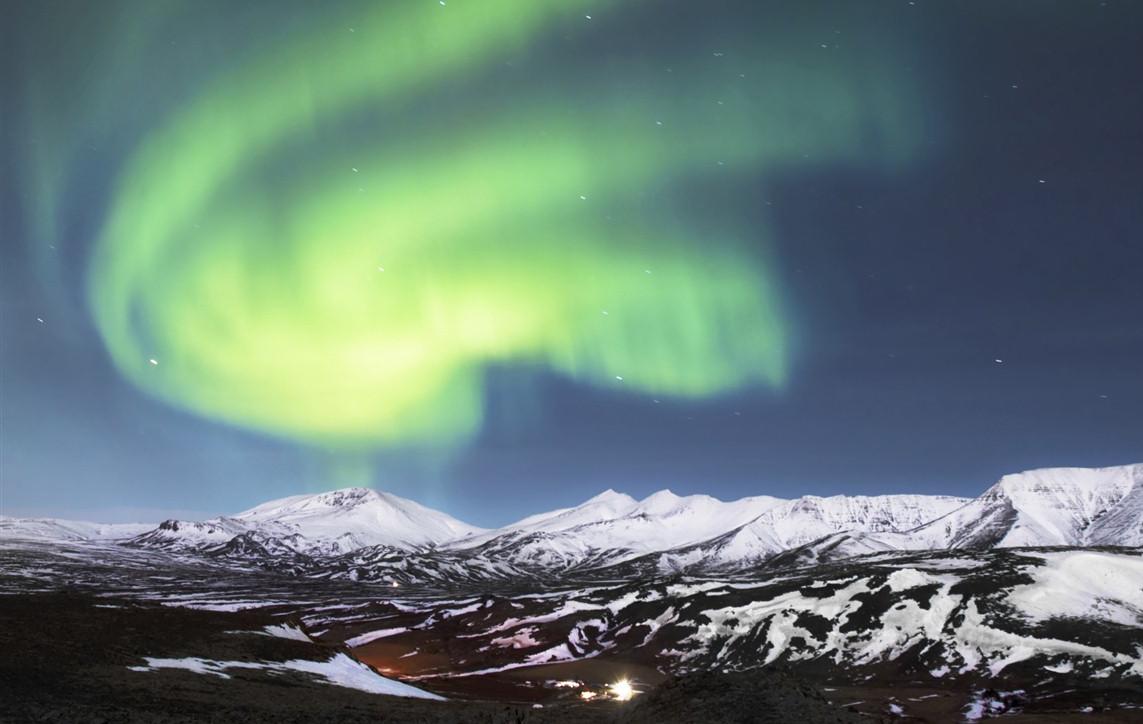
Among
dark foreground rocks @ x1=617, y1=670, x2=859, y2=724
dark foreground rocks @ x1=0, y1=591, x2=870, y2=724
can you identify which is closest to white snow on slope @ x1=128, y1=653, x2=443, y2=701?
dark foreground rocks @ x1=0, y1=591, x2=870, y2=724

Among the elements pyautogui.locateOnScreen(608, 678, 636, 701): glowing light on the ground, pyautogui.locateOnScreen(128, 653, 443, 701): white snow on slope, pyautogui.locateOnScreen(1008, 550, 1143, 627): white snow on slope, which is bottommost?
pyautogui.locateOnScreen(608, 678, 636, 701): glowing light on the ground

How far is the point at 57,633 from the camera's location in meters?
43.7

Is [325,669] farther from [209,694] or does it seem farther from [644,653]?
[644,653]

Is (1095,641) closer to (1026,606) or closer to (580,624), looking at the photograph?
(1026,606)

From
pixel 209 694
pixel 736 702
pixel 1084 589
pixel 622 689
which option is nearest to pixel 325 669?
pixel 209 694

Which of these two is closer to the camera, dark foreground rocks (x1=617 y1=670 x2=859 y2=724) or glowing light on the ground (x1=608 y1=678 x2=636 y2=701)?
dark foreground rocks (x1=617 y1=670 x2=859 y2=724)

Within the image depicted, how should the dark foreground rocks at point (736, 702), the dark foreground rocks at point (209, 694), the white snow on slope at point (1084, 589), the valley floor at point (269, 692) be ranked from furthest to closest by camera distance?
the white snow on slope at point (1084, 589), the valley floor at point (269, 692), the dark foreground rocks at point (209, 694), the dark foreground rocks at point (736, 702)

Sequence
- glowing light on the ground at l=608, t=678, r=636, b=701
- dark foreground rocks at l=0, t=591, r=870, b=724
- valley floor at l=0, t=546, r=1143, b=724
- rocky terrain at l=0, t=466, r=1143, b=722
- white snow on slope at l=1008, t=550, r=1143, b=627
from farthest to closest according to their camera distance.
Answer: white snow on slope at l=1008, t=550, r=1143, b=627 < glowing light on the ground at l=608, t=678, r=636, b=701 < rocky terrain at l=0, t=466, r=1143, b=722 < valley floor at l=0, t=546, r=1143, b=724 < dark foreground rocks at l=0, t=591, r=870, b=724

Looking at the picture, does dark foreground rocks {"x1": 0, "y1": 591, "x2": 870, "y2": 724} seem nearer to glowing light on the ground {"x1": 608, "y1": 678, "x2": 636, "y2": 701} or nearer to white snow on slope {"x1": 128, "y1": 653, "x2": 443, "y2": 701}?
white snow on slope {"x1": 128, "y1": 653, "x2": 443, "y2": 701}

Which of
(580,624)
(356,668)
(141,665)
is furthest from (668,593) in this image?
(141,665)

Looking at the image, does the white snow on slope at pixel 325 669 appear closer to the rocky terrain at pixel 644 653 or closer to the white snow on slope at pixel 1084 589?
the rocky terrain at pixel 644 653

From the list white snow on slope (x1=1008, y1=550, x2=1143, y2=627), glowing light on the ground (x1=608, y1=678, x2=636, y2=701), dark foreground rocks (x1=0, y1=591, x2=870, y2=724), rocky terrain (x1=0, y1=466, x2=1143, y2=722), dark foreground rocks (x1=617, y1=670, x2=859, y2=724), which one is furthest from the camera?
white snow on slope (x1=1008, y1=550, x2=1143, y2=627)

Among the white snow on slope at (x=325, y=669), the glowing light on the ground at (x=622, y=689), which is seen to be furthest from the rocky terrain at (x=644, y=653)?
the glowing light on the ground at (x=622, y=689)

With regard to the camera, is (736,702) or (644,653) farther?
(644,653)
